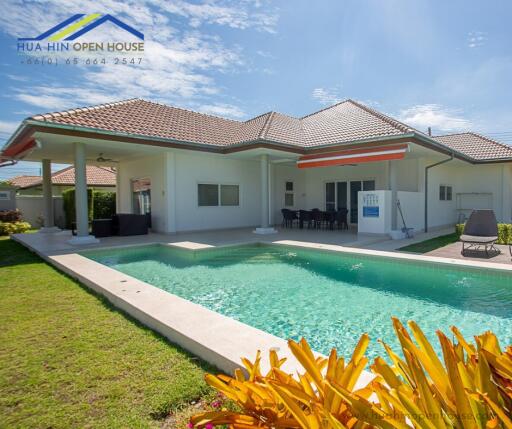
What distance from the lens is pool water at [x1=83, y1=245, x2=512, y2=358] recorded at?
5.82 metres

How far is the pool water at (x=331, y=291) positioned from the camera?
5.82m

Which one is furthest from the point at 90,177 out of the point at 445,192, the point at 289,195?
the point at 445,192

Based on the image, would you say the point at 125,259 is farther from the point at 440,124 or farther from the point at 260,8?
the point at 440,124

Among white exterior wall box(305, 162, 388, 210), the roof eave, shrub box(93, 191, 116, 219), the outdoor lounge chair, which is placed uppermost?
the roof eave

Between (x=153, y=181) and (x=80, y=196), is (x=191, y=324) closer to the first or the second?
(x=80, y=196)

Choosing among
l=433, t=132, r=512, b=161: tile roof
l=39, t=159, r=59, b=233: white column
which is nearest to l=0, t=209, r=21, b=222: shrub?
l=39, t=159, r=59, b=233: white column

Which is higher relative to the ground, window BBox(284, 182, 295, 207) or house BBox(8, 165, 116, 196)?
house BBox(8, 165, 116, 196)

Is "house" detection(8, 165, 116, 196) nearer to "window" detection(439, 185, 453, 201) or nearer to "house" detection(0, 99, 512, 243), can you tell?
"house" detection(0, 99, 512, 243)

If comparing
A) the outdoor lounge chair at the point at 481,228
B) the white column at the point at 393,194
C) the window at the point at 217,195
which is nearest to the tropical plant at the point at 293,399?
the outdoor lounge chair at the point at 481,228

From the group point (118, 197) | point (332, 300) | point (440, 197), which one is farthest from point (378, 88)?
point (118, 197)

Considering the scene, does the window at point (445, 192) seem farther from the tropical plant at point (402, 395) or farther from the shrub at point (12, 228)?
the shrub at point (12, 228)

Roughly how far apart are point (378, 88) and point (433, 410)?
21.5 m

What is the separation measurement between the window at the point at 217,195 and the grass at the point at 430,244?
10441mm

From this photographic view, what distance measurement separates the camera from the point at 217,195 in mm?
19141
